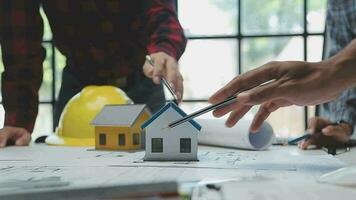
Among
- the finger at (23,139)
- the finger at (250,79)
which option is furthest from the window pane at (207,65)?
the finger at (250,79)

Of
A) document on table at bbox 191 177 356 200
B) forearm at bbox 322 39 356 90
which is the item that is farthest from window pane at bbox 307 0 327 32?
document on table at bbox 191 177 356 200

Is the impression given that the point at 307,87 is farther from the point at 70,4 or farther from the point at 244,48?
the point at 244,48

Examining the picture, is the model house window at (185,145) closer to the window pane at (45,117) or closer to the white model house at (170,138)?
the white model house at (170,138)

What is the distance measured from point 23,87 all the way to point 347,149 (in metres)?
0.87

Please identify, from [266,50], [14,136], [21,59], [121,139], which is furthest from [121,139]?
[266,50]

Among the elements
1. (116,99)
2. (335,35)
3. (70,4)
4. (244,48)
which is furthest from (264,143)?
(244,48)

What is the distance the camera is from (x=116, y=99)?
4.03 feet

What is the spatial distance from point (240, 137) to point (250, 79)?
0.38 m

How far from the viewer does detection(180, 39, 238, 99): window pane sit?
1.99 m

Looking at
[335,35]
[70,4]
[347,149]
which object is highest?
[70,4]

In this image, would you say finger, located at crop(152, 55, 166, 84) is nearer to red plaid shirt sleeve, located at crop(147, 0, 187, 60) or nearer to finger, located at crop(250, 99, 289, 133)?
red plaid shirt sleeve, located at crop(147, 0, 187, 60)

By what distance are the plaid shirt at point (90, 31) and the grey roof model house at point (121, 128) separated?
458 millimetres

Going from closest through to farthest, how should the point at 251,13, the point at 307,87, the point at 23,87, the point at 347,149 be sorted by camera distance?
1. the point at 307,87
2. the point at 347,149
3. the point at 23,87
4. the point at 251,13

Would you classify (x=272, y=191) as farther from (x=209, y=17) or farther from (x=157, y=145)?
(x=209, y=17)
